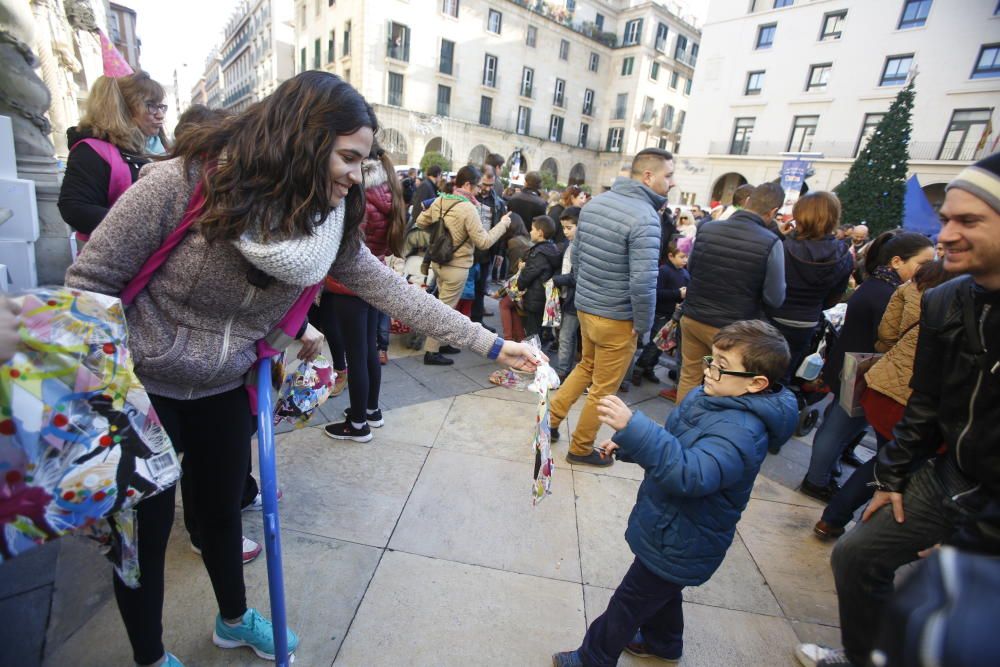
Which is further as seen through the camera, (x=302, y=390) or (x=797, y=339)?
(x=797, y=339)

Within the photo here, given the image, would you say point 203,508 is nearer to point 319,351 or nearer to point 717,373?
point 319,351

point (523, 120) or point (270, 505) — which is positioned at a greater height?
point (523, 120)

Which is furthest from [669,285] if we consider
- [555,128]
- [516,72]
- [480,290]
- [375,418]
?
[555,128]

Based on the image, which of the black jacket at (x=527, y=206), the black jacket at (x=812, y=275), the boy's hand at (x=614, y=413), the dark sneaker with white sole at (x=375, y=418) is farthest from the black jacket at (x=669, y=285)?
the boy's hand at (x=614, y=413)

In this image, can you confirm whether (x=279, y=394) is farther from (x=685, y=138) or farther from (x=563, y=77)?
(x=563, y=77)

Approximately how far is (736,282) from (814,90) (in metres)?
30.4

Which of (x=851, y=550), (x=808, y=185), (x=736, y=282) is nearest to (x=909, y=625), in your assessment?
(x=851, y=550)

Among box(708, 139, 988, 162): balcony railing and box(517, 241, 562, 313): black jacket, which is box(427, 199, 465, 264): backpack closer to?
box(517, 241, 562, 313): black jacket

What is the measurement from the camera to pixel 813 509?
3361 millimetres

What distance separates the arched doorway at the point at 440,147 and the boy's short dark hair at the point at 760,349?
3297cm

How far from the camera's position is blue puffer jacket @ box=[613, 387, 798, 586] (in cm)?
157

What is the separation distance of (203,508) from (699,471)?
169 cm

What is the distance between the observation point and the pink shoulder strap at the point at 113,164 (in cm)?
243

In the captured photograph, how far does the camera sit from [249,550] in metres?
2.33
